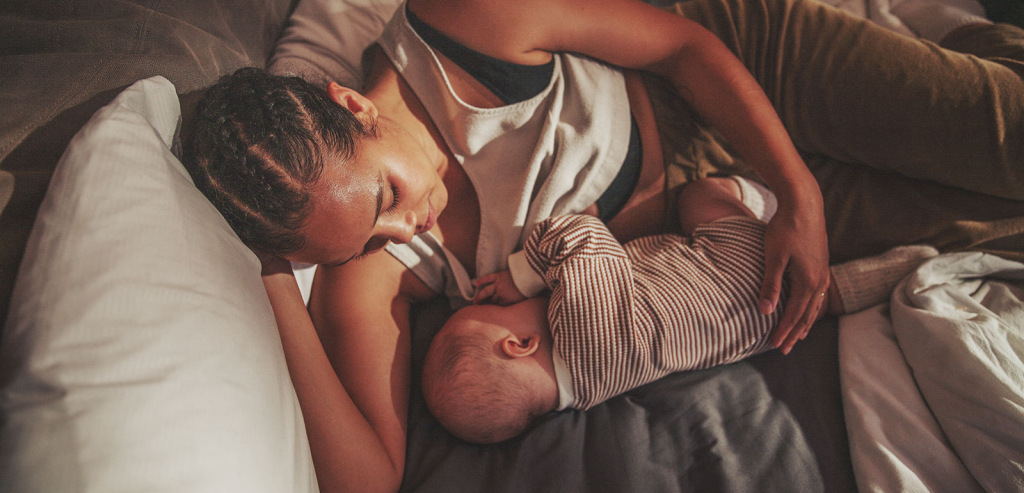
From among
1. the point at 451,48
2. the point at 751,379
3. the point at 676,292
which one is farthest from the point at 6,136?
the point at 751,379

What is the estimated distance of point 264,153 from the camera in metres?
0.64

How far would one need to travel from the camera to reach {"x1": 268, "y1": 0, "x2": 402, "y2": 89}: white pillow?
1013mm

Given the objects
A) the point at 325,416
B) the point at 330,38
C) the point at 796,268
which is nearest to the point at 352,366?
the point at 325,416

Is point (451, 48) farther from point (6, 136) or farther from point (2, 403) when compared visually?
point (2, 403)

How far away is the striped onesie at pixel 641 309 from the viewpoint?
89cm

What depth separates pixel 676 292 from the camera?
0.92 meters

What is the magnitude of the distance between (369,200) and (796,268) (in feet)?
2.39

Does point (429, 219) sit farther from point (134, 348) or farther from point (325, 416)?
point (134, 348)

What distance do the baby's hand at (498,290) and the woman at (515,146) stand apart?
0.15ft

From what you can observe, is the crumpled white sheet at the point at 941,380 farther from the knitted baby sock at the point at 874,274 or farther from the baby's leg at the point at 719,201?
the baby's leg at the point at 719,201

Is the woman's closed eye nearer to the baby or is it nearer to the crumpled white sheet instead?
the baby

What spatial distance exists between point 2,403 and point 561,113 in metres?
0.88

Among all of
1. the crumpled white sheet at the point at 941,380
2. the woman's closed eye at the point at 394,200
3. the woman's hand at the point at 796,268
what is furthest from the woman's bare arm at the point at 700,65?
the woman's closed eye at the point at 394,200

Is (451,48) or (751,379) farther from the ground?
(451,48)
